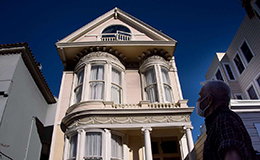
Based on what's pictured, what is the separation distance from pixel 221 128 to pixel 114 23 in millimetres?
13518

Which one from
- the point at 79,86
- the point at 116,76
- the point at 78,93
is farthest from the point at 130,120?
the point at 79,86

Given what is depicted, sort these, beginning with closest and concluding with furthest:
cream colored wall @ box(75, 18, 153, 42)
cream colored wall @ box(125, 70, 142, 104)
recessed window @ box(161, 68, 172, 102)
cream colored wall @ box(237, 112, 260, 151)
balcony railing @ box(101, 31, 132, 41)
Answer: cream colored wall @ box(237, 112, 260, 151)
recessed window @ box(161, 68, 172, 102)
cream colored wall @ box(125, 70, 142, 104)
balcony railing @ box(101, 31, 132, 41)
cream colored wall @ box(75, 18, 153, 42)

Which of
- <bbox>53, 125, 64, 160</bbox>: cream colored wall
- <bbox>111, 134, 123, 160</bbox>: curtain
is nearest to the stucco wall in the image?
<bbox>53, 125, 64, 160</bbox>: cream colored wall

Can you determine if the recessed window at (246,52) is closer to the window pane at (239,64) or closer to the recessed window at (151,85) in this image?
the window pane at (239,64)

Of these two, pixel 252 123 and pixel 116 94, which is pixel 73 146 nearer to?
pixel 116 94

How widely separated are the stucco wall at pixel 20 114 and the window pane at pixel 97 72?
10.2 ft

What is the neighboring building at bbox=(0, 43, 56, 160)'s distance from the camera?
8039 millimetres

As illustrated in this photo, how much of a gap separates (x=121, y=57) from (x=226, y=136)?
1087 cm

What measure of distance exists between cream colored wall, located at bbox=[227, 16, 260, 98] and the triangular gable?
258 inches

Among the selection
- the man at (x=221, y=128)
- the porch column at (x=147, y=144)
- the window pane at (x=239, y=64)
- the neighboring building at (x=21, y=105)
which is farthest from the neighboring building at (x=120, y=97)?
the window pane at (x=239, y=64)

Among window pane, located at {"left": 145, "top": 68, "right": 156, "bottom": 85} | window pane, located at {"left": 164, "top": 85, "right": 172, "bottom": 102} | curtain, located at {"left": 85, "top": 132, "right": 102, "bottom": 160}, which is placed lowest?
curtain, located at {"left": 85, "top": 132, "right": 102, "bottom": 160}

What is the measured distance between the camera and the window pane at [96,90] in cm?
1052

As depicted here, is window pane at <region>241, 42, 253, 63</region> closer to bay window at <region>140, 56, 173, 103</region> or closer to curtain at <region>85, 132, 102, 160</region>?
bay window at <region>140, 56, 173, 103</region>

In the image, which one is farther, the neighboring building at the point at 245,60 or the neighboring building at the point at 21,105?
the neighboring building at the point at 245,60
